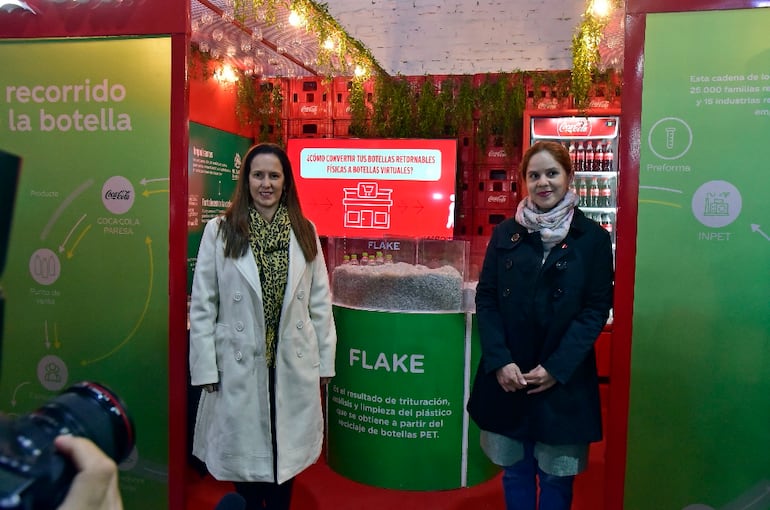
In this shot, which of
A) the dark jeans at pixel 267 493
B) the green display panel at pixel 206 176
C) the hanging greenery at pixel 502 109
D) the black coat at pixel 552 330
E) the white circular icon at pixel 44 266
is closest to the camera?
the black coat at pixel 552 330

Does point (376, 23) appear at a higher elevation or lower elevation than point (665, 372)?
higher

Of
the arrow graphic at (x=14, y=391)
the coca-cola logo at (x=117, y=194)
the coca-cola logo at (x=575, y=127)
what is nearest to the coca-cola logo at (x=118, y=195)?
the coca-cola logo at (x=117, y=194)

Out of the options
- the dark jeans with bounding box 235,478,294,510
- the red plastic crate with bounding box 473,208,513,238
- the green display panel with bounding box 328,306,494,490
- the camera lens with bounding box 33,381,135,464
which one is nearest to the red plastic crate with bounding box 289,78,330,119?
the red plastic crate with bounding box 473,208,513,238

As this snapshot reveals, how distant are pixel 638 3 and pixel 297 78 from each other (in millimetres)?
5510

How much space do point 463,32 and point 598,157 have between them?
2495 millimetres

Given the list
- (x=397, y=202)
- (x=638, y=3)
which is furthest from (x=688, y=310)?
(x=397, y=202)

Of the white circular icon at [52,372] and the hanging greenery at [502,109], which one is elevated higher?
the hanging greenery at [502,109]

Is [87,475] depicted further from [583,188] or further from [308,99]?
[308,99]

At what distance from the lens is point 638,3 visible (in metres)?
2.56

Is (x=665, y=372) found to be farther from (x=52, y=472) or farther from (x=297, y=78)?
(x=297, y=78)

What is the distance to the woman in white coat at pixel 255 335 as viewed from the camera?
2.56m

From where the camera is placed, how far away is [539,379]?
238 centimetres

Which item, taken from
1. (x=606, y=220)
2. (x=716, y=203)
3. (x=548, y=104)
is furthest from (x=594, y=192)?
(x=716, y=203)

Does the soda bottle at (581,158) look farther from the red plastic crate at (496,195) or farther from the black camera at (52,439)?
the black camera at (52,439)
